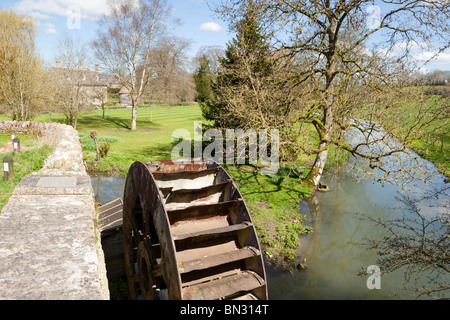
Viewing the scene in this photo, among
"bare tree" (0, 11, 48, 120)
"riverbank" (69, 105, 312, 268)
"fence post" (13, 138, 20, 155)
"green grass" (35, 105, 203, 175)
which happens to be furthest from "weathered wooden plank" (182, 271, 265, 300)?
"bare tree" (0, 11, 48, 120)

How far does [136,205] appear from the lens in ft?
17.0

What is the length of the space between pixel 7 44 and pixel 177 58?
71.6 feet

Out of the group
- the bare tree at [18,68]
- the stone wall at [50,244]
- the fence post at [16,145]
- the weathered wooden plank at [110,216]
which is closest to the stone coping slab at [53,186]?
the stone wall at [50,244]

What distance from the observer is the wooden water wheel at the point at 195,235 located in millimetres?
3473

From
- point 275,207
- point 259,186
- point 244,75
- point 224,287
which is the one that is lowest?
point 275,207

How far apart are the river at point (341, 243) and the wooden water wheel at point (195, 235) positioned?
9.15ft

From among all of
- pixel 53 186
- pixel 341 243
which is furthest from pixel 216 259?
pixel 341 243

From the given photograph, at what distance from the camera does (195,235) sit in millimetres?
3643

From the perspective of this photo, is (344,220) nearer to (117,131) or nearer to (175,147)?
(175,147)

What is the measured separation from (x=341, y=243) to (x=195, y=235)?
6177 mm

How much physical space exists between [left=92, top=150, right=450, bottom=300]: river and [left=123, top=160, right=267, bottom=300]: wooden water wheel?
2.79 meters

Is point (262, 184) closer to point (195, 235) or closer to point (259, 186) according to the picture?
point (259, 186)

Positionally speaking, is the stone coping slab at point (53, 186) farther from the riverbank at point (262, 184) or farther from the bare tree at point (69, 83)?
the bare tree at point (69, 83)

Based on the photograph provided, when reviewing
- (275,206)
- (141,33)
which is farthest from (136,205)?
(141,33)
